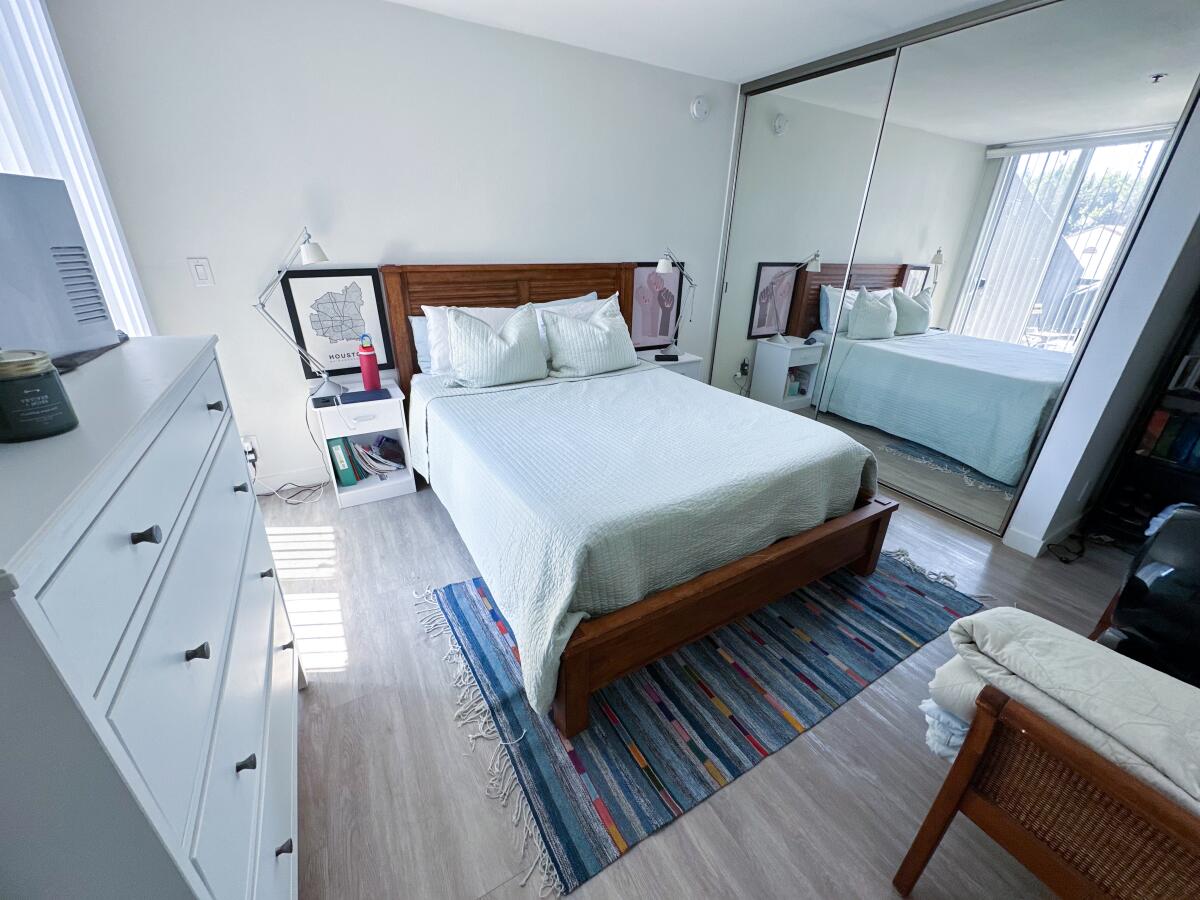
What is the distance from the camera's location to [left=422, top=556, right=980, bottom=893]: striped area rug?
1.31 meters

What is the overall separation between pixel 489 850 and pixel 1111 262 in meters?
3.12

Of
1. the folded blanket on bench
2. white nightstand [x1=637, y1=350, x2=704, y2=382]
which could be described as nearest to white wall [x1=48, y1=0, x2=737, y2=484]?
white nightstand [x1=637, y1=350, x2=704, y2=382]

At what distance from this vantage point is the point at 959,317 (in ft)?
9.04

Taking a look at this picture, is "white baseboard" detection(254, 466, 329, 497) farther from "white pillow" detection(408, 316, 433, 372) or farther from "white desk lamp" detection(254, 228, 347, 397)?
"white pillow" detection(408, 316, 433, 372)

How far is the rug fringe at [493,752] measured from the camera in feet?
3.96

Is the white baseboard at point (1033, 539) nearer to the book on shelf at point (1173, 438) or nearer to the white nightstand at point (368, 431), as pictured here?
the book on shelf at point (1173, 438)

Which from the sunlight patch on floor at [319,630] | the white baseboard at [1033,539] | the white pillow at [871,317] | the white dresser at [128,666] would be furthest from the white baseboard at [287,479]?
the white baseboard at [1033,539]

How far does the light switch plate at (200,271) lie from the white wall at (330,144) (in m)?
0.03

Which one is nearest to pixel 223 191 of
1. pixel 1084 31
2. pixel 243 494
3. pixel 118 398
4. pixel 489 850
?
pixel 243 494

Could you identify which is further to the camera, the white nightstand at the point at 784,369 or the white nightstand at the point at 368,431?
the white nightstand at the point at 784,369

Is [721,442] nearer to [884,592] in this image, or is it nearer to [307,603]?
[884,592]

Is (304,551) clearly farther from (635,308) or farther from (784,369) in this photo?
(784,369)

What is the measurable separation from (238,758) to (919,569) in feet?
8.46

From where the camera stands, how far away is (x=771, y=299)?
3922mm
